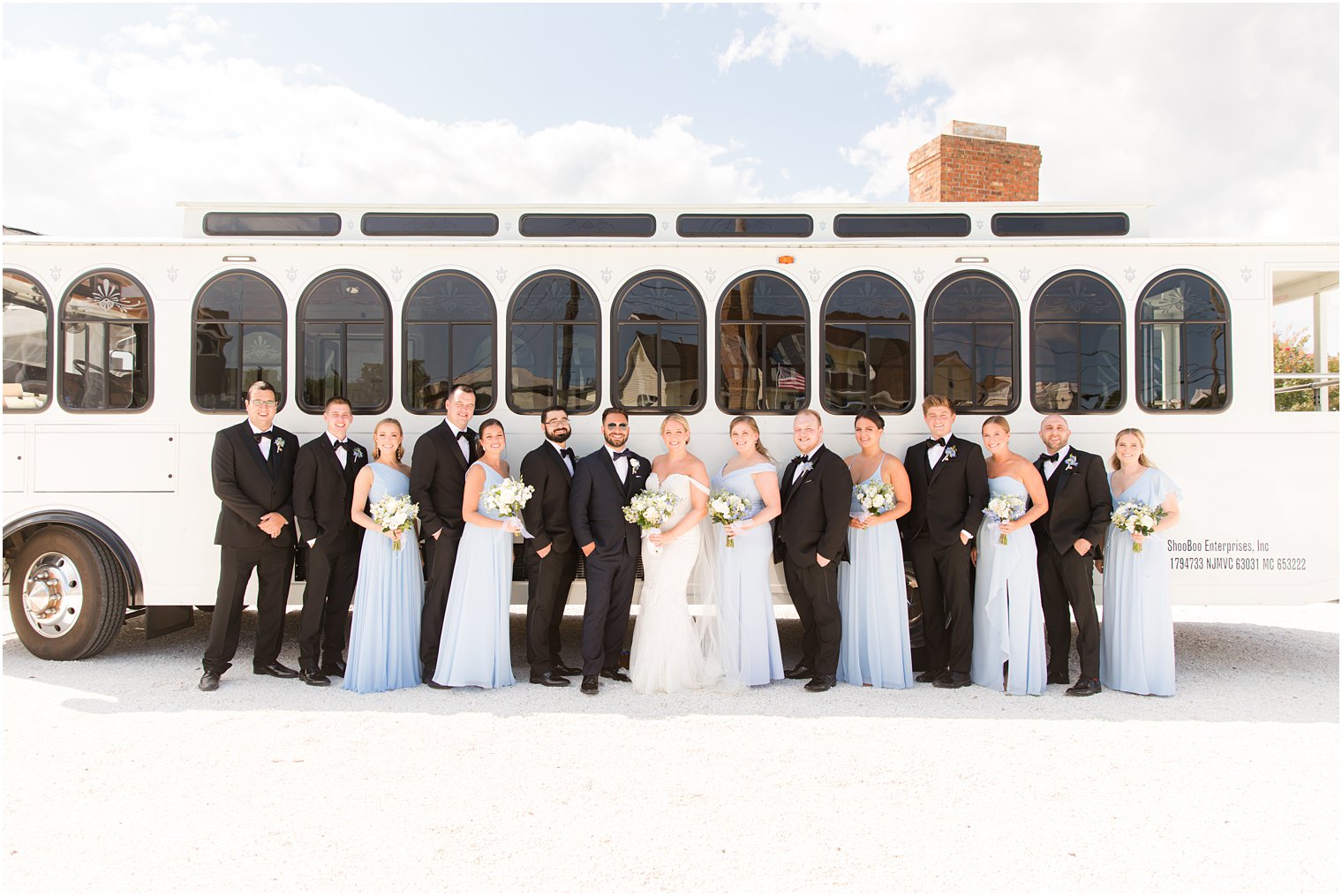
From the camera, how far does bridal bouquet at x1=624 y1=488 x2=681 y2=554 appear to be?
5.45 m

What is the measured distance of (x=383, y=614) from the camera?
18.5ft

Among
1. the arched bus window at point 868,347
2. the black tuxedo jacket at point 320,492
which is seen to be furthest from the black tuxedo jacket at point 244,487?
the arched bus window at point 868,347

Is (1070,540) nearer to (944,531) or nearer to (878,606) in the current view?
(944,531)

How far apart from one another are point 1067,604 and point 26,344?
26.1 feet

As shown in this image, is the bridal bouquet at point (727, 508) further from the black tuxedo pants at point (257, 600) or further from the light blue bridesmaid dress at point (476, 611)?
the black tuxedo pants at point (257, 600)

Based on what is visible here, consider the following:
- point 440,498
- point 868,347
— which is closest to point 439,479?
point 440,498

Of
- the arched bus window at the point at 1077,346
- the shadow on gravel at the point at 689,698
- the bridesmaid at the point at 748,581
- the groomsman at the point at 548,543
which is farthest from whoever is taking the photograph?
the arched bus window at the point at 1077,346

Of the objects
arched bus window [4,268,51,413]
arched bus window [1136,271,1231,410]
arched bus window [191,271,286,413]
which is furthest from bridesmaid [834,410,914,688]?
arched bus window [4,268,51,413]

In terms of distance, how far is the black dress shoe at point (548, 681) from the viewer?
18.7ft

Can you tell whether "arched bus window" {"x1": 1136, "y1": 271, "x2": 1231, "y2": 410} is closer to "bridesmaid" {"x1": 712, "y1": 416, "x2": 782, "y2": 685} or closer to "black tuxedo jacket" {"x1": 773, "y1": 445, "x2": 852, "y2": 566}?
"black tuxedo jacket" {"x1": 773, "y1": 445, "x2": 852, "y2": 566}

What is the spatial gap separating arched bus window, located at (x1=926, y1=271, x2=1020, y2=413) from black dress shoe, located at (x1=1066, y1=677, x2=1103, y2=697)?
198cm

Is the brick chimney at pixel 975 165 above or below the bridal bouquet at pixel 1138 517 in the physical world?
above

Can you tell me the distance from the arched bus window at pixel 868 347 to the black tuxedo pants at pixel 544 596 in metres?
2.27

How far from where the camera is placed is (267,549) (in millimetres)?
5664
